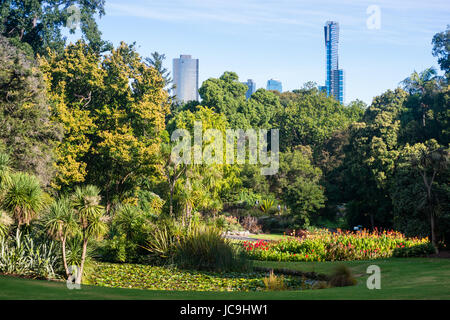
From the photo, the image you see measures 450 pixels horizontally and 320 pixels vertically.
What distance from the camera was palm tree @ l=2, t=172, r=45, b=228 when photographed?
11688 mm

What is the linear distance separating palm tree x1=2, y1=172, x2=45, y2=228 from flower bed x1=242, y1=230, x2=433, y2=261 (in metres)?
7.40


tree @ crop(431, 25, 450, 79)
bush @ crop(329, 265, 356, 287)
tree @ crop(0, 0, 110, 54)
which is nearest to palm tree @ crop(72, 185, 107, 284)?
bush @ crop(329, 265, 356, 287)

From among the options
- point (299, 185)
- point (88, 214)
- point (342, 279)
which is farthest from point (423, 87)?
point (88, 214)

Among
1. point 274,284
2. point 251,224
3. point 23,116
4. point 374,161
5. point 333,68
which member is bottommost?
point 251,224

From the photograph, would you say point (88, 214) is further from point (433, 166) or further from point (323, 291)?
point (433, 166)

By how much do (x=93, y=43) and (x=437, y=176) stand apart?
22.0 metres

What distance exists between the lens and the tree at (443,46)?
34.1 m

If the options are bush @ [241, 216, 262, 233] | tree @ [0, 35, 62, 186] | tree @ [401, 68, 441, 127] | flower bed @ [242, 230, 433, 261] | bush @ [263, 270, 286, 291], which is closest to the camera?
bush @ [263, 270, 286, 291]

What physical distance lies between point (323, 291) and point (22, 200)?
777cm

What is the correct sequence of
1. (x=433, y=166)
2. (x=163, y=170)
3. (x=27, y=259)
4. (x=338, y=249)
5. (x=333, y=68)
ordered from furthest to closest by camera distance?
(x=333, y=68) → (x=163, y=170) → (x=433, y=166) → (x=338, y=249) → (x=27, y=259)

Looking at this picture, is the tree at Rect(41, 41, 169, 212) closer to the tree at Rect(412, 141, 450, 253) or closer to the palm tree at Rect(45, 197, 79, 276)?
the tree at Rect(412, 141, 450, 253)

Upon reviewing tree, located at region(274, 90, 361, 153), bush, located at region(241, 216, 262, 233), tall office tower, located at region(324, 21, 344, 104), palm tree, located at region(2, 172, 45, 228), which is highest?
tall office tower, located at region(324, 21, 344, 104)

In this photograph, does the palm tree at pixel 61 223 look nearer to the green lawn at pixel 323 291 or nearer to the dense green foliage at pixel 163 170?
the dense green foliage at pixel 163 170

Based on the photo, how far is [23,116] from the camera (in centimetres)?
1998
